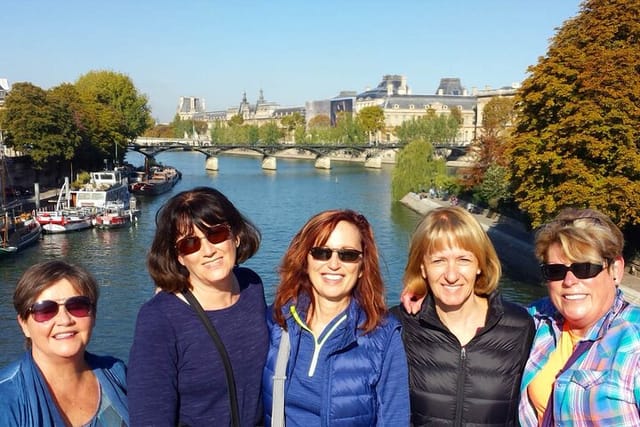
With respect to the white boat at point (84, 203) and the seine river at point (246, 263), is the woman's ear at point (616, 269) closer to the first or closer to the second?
the seine river at point (246, 263)

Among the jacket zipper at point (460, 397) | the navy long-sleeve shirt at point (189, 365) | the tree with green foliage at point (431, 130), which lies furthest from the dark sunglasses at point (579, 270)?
the tree with green foliage at point (431, 130)

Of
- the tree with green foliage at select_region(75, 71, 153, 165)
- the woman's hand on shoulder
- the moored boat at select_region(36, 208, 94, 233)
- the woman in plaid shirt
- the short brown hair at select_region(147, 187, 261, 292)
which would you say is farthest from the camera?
the tree with green foliage at select_region(75, 71, 153, 165)

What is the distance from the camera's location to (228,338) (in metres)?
2.13

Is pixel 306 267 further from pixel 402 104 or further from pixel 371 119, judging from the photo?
pixel 402 104

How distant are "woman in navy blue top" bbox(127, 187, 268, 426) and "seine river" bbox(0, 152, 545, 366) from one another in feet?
2.31

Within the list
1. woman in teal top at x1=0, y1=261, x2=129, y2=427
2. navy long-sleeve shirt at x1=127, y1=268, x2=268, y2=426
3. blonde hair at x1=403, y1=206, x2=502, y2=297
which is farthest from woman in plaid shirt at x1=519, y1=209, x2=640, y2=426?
woman in teal top at x1=0, y1=261, x2=129, y2=427

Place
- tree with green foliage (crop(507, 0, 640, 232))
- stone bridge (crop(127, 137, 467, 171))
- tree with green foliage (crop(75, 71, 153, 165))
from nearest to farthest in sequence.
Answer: tree with green foliage (crop(507, 0, 640, 232))
tree with green foliage (crop(75, 71, 153, 165))
stone bridge (crop(127, 137, 467, 171))

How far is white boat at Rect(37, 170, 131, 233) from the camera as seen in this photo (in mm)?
23516

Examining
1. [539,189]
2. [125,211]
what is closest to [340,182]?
[125,211]

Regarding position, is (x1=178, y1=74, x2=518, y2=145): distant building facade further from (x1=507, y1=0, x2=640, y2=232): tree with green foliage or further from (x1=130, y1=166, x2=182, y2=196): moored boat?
(x1=507, y1=0, x2=640, y2=232): tree with green foliage

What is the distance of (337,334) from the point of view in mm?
2148

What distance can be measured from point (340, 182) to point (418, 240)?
43.6 metres

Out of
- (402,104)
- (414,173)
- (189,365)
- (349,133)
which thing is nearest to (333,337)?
(189,365)

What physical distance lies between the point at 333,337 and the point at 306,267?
295 mm
